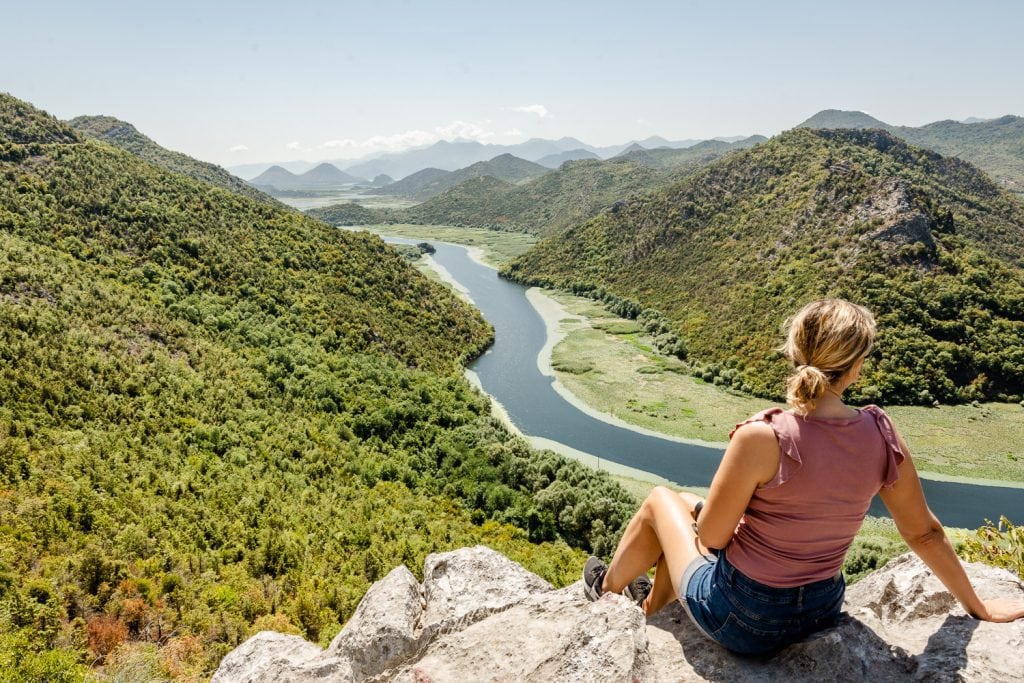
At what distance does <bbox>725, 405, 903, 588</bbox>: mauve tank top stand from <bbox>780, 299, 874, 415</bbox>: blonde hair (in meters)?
0.20

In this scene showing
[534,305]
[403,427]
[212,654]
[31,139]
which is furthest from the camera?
[534,305]

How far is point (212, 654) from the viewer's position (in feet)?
38.3

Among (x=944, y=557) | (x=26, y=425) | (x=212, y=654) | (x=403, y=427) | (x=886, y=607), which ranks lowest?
(x=403, y=427)

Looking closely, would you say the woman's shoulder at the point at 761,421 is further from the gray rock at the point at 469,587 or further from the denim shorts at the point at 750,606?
the gray rock at the point at 469,587

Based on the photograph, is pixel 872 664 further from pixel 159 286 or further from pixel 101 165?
pixel 101 165

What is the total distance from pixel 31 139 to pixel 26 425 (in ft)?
149

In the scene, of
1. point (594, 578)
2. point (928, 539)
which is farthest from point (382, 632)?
point (928, 539)

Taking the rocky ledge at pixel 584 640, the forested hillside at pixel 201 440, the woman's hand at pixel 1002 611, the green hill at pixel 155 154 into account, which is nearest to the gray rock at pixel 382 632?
the rocky ledge at pixel 584 640

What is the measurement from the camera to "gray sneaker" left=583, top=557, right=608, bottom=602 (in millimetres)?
5438

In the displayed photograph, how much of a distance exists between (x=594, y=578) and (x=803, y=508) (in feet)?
8.54

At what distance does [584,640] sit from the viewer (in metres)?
4.55

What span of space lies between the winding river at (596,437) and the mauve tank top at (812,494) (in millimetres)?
35453

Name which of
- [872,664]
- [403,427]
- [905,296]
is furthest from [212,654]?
[905,296]

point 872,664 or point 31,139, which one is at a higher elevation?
point 31,139
